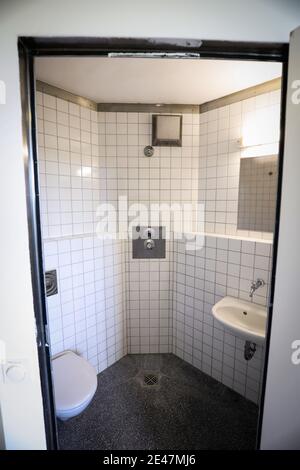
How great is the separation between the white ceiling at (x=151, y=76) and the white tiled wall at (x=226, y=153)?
0.15 m

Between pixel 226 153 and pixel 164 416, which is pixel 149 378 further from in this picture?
pixel 226 153

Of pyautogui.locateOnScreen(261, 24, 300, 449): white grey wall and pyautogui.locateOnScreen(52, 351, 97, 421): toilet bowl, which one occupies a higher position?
pyautogui.locateOnScreen(261, 24, 300, 449): white grey wall

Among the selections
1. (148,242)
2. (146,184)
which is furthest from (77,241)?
(146,184)

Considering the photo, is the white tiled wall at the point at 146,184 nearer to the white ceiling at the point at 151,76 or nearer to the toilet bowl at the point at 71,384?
the white ceiling at the point at 151,76

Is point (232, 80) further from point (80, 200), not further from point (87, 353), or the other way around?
point (87, 353)

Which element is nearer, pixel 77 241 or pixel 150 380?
pixel 77 241

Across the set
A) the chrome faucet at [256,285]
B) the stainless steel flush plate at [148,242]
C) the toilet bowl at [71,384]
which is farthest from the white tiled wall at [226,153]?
the toilet bowl at [71,384]

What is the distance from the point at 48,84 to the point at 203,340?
248 cm

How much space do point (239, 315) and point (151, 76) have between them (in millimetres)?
1858

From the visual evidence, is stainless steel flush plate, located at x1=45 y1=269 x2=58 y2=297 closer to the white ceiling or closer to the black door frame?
the black door frame

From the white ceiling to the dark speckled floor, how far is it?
2.36 metres

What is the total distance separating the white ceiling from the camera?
4.10 ft

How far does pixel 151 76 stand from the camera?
1.39 metres

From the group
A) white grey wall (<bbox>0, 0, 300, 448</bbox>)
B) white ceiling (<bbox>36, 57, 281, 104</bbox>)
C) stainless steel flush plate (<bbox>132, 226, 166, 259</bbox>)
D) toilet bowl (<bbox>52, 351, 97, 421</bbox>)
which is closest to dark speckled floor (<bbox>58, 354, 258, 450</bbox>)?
toilet bowl (<bbox>52, 351, 97, 421</bbox>)
